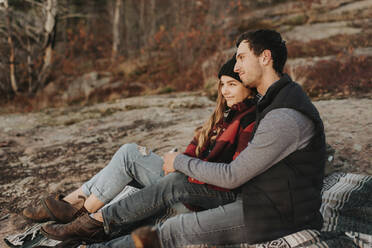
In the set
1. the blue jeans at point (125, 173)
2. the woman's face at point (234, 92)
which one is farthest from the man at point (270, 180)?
the blue jeans at point (125, 173)

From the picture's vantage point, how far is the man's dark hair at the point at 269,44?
2139 mm

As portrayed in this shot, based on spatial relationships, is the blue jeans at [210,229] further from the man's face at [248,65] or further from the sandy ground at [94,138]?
the sandy ground at [94,138]

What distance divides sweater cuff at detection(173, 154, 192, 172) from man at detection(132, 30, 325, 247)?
0.27 ft

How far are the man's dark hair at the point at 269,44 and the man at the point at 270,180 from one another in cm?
27

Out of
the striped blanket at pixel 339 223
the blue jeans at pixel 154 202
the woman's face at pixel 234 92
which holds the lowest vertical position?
the striped blanket at pixel 339 223

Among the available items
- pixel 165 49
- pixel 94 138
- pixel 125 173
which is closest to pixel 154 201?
pixel 125 173

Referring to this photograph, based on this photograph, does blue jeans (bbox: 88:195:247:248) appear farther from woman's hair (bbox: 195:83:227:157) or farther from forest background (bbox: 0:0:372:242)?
forest background (bbox: 0:0:372:242)

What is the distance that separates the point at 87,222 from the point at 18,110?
790 cm

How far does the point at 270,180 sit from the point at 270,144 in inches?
9.8

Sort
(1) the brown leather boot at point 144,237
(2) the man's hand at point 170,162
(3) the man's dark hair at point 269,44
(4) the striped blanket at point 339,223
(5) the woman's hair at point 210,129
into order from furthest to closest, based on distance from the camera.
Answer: (5) the woman's hair at point 210,129 < (2) the man's hand at point 170,162 < (3) the man's dark hair at point 269,44 < (4) the striped blanket at point 339,223 < (1) the brown leather boot at point 144,237

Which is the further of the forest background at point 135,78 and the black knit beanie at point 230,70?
the forest background at point 135,78

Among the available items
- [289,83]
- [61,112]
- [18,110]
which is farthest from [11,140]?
[289,83]

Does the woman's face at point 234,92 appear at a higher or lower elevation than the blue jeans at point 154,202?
higher

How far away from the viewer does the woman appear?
7.22ft
